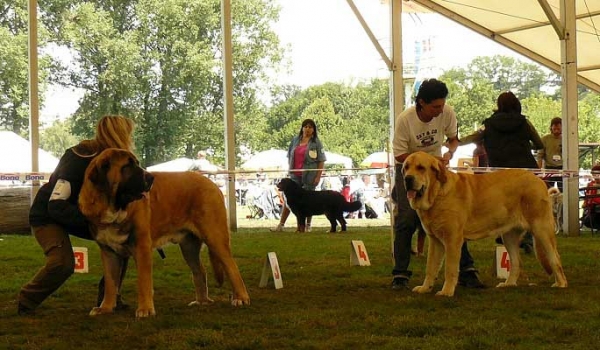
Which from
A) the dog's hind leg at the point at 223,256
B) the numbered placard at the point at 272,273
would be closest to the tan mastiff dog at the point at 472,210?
the numbered placard at the point at 272,273

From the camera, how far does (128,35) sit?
1428 cm

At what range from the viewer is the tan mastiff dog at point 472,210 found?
18.4 ft

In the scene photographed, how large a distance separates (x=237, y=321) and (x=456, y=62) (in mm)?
19032

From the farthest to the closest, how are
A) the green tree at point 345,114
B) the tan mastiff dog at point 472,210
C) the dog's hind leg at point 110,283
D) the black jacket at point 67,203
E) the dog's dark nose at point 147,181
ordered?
1. the green tree at point 345,114
2. the tan mastiff dog at point 472,210
3. the dog's hind leg at point 110,283
4. the black jacket at point 67,203
5. the dog's dark nose at point 147,181

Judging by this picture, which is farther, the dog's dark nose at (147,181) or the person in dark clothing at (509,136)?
the person in dark clothing at (509,136)

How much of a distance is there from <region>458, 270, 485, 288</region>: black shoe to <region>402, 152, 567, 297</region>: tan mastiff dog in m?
→ 0.20

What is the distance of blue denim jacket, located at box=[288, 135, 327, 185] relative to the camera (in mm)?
13055

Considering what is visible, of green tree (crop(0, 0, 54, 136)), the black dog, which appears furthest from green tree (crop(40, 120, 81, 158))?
the black dog

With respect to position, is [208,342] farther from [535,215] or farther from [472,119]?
[472,119]

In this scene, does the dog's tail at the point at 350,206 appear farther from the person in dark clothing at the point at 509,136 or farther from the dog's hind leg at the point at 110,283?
the dog's hind leg at the point at 110,283

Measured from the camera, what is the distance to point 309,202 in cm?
1310

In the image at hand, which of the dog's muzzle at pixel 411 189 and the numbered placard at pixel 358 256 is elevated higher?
the dog's muzzle at pixel 411 189

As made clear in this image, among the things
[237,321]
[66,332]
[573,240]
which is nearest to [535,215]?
[237,321]

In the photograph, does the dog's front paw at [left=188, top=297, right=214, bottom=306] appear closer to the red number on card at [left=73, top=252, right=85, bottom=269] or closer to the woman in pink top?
the red number on card at [left=73, top=252, right=85, bottom=269]
